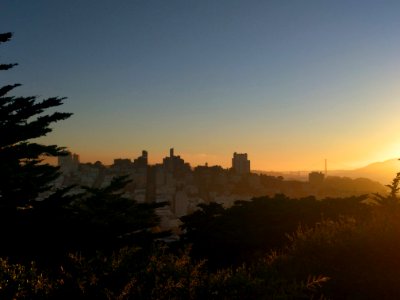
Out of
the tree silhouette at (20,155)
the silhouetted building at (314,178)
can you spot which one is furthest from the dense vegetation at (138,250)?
the silhouetted building at (314,178)

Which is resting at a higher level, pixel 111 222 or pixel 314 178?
pixel 314 178

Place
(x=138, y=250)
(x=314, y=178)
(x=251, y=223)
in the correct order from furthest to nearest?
(x=314, y=178) → (x=251, y=223) → (x=138, y=250)

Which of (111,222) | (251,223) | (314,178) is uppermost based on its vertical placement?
(314,178)

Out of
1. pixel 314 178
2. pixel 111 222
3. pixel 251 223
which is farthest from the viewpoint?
pixel 314 178

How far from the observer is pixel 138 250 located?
10664mm

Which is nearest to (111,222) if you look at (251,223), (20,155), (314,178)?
(20,155)

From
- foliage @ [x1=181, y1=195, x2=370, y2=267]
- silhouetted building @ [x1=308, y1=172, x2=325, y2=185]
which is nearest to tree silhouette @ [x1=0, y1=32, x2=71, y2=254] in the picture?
foliage @ [x1=181, y1=195, x2=370, y2=267]

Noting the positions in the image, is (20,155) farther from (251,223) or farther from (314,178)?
(314,178)

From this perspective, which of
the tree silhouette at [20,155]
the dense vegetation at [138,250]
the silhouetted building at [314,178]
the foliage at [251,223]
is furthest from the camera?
the silhouetted building at [314,178]

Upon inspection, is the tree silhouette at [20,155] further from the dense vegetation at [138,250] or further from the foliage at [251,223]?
the foliage at [251,223]

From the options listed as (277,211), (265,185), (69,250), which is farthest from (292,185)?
(69,250)

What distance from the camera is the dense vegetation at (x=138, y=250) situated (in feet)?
19.6

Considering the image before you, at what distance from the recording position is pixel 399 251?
35.0ft

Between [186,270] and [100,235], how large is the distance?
642cm
